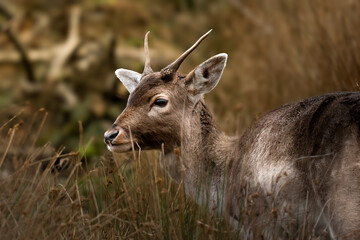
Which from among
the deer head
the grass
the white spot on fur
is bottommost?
the grass

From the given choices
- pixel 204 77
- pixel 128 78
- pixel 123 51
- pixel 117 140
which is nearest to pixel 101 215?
pixel 117 140

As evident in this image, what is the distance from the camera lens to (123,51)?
454 inches

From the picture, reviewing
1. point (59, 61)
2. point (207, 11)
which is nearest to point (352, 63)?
point (59, 61)

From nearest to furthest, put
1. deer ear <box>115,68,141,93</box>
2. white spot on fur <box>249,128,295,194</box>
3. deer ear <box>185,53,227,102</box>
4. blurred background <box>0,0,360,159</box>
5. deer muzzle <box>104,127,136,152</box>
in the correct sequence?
1. white spot on fur <box>249,128,295,194</box>
2. deer muzzle <box>104,127,136,152</box>
3. deer ear <box>185,53,227,102</box>
4. deer ear <box>115,68,141,93</box>
5. blurred background <box>0,0,360,159</box>

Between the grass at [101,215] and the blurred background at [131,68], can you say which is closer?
the grass at [101,215]

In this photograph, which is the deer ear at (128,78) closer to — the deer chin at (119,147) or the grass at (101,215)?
the deer chin at (119,147)

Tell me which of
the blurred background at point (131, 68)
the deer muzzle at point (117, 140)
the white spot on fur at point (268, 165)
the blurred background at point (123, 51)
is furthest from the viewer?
the blurred background at point (123, 51)

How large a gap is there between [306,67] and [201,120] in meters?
2.77

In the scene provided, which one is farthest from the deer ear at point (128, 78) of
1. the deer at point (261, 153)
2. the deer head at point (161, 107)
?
the deer head at point (161, 107)

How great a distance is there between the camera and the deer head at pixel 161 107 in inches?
182

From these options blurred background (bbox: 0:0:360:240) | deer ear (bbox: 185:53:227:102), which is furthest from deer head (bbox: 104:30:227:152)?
blurred background (bbox: 0:0:360:240)

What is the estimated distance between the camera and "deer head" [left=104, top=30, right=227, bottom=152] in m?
4.63

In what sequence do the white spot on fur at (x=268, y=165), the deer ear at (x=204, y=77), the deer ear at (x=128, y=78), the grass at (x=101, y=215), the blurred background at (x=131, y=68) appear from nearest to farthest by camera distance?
the grass at (x=101, y=215), the white spot on fur at (x=268, y=165), the blurred background at (x=131, y=68), the deer ear at (x=204, y=77), the deer ear at (x=128, y=78)

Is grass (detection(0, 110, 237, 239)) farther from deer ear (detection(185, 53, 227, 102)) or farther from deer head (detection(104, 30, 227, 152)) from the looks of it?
deer ear (detection(185, 53, 227, 102))
